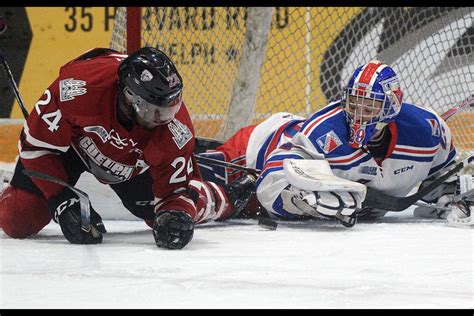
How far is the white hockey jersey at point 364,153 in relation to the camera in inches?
142

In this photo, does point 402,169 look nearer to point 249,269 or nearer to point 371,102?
point 371,102

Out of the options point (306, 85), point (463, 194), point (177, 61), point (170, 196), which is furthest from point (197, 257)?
point (306, 85)

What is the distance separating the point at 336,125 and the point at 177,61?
6.01 feet

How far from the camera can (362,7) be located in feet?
18.1

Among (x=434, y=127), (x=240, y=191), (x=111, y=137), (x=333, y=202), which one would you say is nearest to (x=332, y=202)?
(x=333, y=202)

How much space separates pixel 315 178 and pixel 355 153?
0.27 m

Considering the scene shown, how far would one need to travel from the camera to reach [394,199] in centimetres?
374

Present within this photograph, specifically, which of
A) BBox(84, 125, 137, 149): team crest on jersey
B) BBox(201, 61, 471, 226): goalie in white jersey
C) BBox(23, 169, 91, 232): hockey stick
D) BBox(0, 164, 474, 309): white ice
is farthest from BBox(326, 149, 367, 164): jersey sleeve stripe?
BBox(23, 169, 91, 232): hockey stick

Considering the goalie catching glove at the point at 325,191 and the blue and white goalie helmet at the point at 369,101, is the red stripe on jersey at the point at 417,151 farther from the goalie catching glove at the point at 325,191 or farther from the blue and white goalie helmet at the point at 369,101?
the goalie catching glove at the point at 325,191

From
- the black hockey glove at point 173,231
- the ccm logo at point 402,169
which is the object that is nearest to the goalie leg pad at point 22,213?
the black hockey glove at point 173,231

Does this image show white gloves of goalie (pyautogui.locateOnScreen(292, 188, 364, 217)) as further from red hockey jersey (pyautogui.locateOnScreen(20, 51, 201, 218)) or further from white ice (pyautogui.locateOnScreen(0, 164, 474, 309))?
red hockey jersey (pyautogui.locateOnScreen(20, 51, 201, 218))

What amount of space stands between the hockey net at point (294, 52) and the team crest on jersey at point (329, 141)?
3.80ft

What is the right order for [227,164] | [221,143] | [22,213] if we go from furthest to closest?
1. [221,143]
2. [227,164]
3. [22,213]

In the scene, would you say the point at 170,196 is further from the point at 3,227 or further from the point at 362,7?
the point at 362,7
